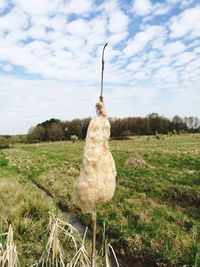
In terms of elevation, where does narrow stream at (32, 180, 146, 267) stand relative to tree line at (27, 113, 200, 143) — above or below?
below

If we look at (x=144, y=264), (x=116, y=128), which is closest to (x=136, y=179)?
(x=144, y=264)

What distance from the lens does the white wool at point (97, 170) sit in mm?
3018

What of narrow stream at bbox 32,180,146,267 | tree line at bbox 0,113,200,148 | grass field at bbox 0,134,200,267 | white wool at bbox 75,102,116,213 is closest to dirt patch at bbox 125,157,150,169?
grass field at bbox 0,134,200,267

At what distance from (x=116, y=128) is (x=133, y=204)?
8929 cm

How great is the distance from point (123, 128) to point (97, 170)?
9963 centimetres

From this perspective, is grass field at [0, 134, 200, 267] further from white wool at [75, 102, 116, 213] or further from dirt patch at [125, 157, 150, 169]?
dirt patch at [125, 157, 150, 169]

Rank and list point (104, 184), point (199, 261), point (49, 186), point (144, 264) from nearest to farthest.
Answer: point (104, 184) < point (199, 261) < point (144, 264) < point (49, 186)

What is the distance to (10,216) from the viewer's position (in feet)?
31.7

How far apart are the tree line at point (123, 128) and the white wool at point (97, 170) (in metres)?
89.3

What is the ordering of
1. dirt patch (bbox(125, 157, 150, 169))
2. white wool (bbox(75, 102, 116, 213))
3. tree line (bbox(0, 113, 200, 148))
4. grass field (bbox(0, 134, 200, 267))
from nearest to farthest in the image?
white wool (bbox(75, 102, 116, 213))
grass field (bbox(0, 134, 200, 267))
dirt patch (bbox(125, 157, 150, 169))
tree line (bbox(0, 113, 200, 148))

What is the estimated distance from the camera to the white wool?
3018mm

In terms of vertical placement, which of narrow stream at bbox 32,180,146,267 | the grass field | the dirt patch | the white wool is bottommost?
narrow stream at bbox 32,180,146,267

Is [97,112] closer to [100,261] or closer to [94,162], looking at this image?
[94,162]

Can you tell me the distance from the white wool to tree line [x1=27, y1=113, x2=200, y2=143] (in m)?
89.3
